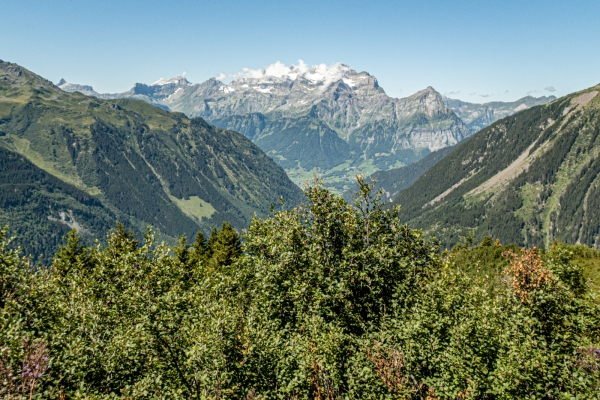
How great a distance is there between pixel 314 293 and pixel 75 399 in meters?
12.2

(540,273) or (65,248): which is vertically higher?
(540,273)

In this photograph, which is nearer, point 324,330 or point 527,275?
point 324,330

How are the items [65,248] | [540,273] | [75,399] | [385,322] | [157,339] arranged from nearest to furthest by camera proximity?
1. [75,399]
2. [157,339]
3. [385,322]
4. [540,273]
5. [65,248]

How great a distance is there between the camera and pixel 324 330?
64.7 feet

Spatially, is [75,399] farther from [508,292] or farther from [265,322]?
[508,292]


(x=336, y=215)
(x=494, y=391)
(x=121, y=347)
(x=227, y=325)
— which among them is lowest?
(x=494, y=391)

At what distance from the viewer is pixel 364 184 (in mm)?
24406

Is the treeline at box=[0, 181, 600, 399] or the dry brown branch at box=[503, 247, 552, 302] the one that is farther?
the dry brown branch at box=[503, 247, 552, 302]

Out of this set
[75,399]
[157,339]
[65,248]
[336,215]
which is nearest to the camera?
[75,399]

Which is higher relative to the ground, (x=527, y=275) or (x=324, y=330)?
(x=527, y=275)

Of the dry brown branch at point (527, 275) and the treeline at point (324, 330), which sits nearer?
the treeline at point (324, 330)

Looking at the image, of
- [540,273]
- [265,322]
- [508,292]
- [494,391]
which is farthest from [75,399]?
[540,273]

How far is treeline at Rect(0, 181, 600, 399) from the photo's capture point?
15430mm

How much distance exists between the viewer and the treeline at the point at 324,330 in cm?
1543
